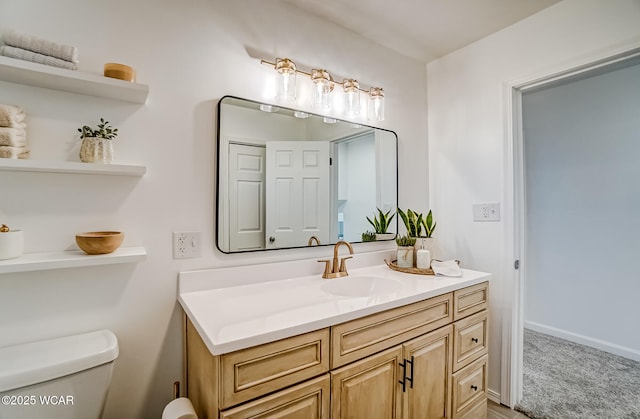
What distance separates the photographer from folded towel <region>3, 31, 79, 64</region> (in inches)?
36.9

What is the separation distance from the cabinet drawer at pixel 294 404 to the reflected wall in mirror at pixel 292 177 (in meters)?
0.70

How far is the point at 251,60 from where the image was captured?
1501 mm

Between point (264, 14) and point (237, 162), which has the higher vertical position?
point (264, 14)

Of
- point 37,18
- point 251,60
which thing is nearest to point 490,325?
point 251,60

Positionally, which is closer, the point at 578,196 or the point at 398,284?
the point at 398,284

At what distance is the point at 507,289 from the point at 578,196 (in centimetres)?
161

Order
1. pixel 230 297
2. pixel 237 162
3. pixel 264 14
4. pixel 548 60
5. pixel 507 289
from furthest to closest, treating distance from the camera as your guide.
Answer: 1. pixel 507 289
2. pixel 548 60
3. pixel 264 14
4. pixel 237 162
5. pixel 230 297

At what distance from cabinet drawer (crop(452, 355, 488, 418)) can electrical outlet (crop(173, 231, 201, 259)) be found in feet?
4.62

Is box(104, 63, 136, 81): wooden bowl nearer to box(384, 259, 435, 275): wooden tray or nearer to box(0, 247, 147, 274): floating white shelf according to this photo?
box(0, 247, 147, 274): floating white shelf

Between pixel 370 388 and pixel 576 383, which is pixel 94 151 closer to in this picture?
pixel 370 388

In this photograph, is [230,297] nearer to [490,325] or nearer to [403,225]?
[403,225]

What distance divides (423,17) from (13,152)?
6.70 feet

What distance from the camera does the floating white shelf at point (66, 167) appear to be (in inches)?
36.7

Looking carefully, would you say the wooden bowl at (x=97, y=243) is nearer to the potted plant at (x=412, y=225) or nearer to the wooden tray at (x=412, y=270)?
the wooden tray at (x=412, y=270)
